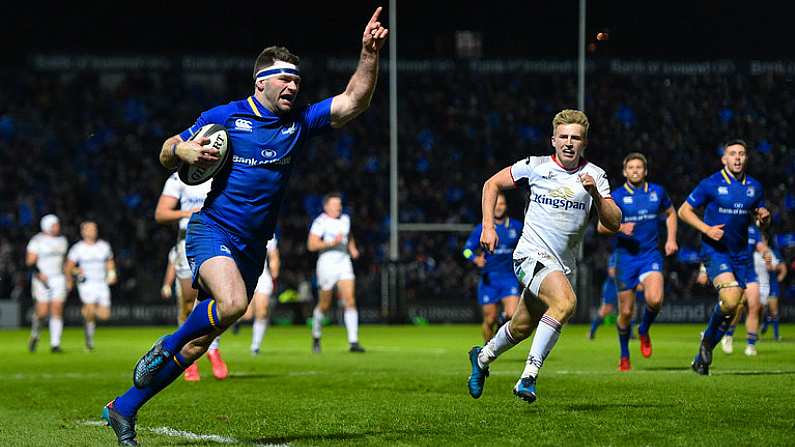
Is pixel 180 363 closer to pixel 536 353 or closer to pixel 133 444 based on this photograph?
pixel 133 444

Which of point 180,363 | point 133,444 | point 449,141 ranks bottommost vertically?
point 133,444

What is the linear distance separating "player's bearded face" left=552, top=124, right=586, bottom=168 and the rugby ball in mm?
3207

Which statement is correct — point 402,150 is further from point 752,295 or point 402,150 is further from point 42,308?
point 752,295

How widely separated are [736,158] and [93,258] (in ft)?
43.6

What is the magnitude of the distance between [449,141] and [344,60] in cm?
498

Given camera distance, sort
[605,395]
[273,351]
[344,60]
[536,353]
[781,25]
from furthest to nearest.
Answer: [344,60] → [781,25] → [273,351] → [605,395] → [536,353]

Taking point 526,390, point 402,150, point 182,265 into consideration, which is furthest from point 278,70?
point 402,150

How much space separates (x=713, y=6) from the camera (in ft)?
102

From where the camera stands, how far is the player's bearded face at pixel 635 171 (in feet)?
47.9

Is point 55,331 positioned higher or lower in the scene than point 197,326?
lower

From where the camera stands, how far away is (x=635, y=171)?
14.7 m

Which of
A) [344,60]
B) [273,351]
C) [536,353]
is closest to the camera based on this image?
[536,353]

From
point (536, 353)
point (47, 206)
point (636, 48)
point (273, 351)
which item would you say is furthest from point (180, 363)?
point (47, 206)

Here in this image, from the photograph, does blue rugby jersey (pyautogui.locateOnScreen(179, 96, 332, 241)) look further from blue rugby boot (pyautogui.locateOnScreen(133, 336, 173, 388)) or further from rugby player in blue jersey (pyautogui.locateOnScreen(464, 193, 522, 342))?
rugby player in blue jersey (pyautogui.locateOnScreen(464, 193, 522, 342))
